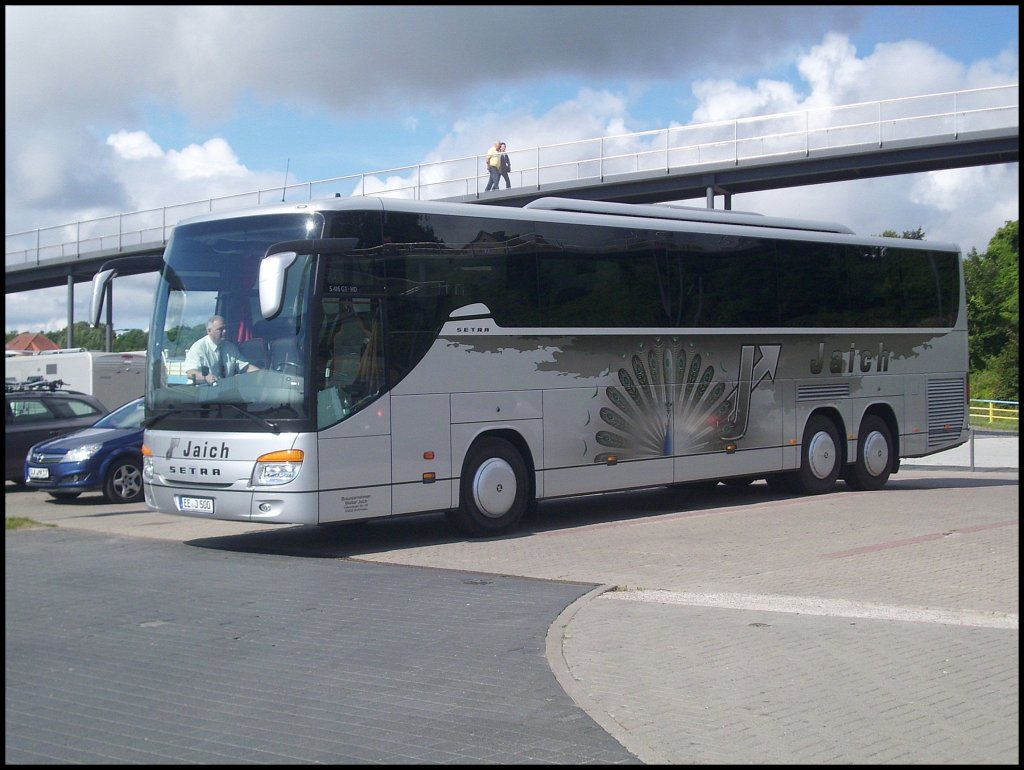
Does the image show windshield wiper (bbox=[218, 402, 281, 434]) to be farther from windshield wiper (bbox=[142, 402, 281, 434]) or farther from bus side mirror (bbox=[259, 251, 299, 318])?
bus side mirror (bbox=[259, 251, 299, 318])

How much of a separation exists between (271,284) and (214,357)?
1.65 meters

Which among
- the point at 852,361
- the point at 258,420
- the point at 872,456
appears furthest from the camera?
the point at 872,456

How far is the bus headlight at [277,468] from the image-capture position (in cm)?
1168

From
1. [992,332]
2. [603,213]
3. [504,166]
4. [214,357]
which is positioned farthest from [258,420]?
[992,332]

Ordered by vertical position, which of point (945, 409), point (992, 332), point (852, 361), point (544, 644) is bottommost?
point (544, 644)

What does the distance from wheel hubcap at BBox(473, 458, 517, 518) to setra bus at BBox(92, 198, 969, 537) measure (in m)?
0.03

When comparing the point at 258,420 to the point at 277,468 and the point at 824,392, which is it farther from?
the point at 824,392

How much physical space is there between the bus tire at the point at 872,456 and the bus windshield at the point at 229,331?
1075 cm

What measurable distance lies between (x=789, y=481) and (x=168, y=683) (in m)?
13.3

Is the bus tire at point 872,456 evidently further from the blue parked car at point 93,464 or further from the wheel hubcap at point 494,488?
the blue parked car at point 93,464

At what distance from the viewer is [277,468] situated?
11.7 meters

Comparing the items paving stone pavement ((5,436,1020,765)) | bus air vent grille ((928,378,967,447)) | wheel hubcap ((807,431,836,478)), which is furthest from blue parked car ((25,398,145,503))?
bus air vent grille ((928,378,967,447))

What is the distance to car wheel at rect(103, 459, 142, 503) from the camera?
17875 millimetres

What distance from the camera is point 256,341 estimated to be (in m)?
12.0
